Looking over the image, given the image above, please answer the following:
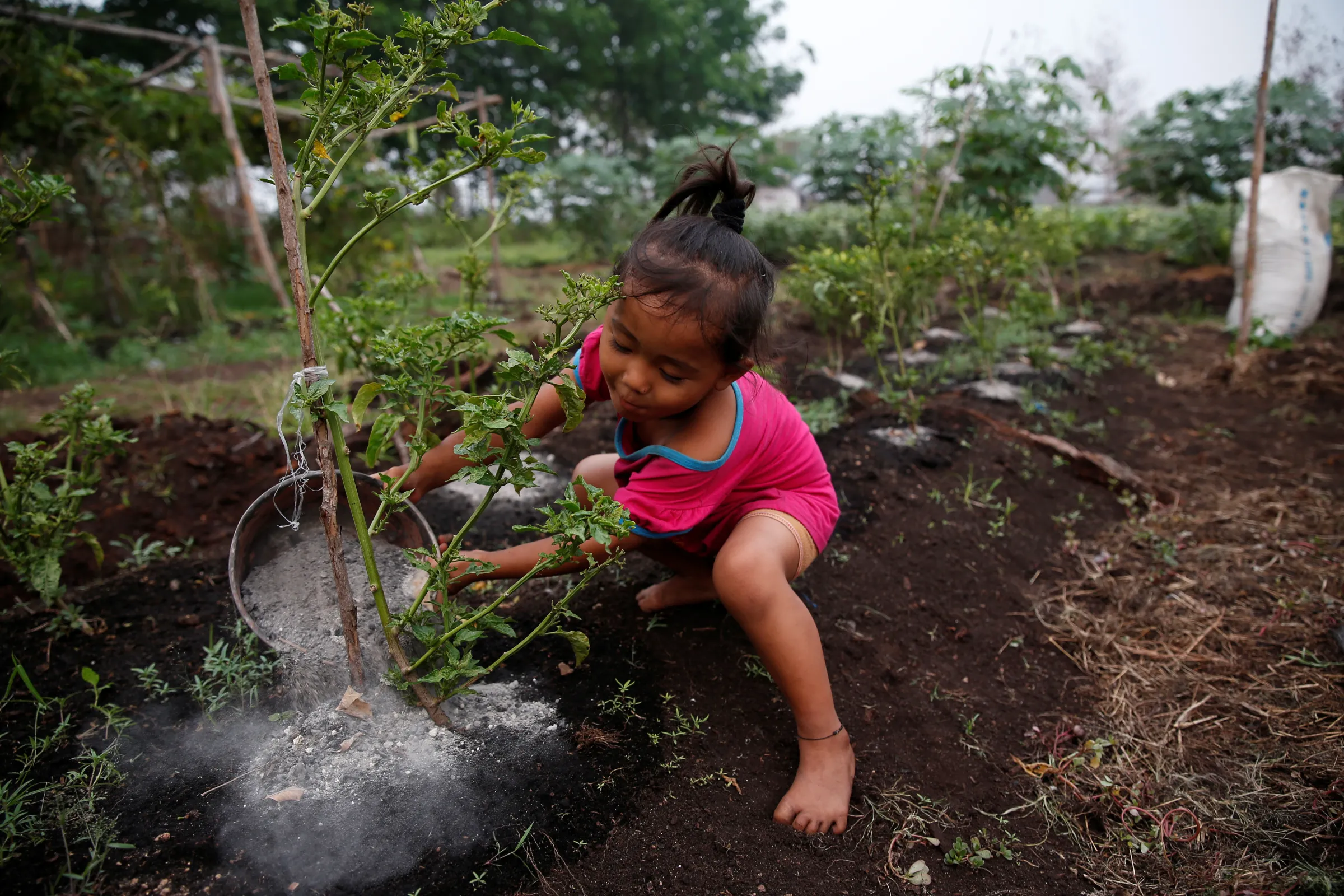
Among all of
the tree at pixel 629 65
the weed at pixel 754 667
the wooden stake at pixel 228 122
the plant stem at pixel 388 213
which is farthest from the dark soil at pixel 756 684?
the tree at pixel 629 65

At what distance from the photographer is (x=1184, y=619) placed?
7.70 feet

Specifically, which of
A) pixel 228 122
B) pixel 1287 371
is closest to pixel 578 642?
pixel 228 122

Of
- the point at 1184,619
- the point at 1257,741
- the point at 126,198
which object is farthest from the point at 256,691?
the point at 126,198

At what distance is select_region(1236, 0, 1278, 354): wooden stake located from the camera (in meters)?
4.89

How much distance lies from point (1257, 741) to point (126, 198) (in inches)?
365

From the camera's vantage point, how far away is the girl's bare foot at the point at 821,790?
4.90 feet

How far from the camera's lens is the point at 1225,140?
26.2ft

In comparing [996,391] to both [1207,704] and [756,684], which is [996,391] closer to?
[1207,704]

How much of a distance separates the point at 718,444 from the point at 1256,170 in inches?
222

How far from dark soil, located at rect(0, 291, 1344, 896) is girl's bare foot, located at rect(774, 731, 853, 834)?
1.3 inches

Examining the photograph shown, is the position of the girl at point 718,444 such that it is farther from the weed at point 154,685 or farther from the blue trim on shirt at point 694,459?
the weed at point 154,685

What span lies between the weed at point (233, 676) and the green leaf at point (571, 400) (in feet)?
3.36

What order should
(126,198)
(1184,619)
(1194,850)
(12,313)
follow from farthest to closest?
(126,198), (12,313), (1184,619), (1194,850)

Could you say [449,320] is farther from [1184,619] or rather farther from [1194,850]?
[1184,619]
